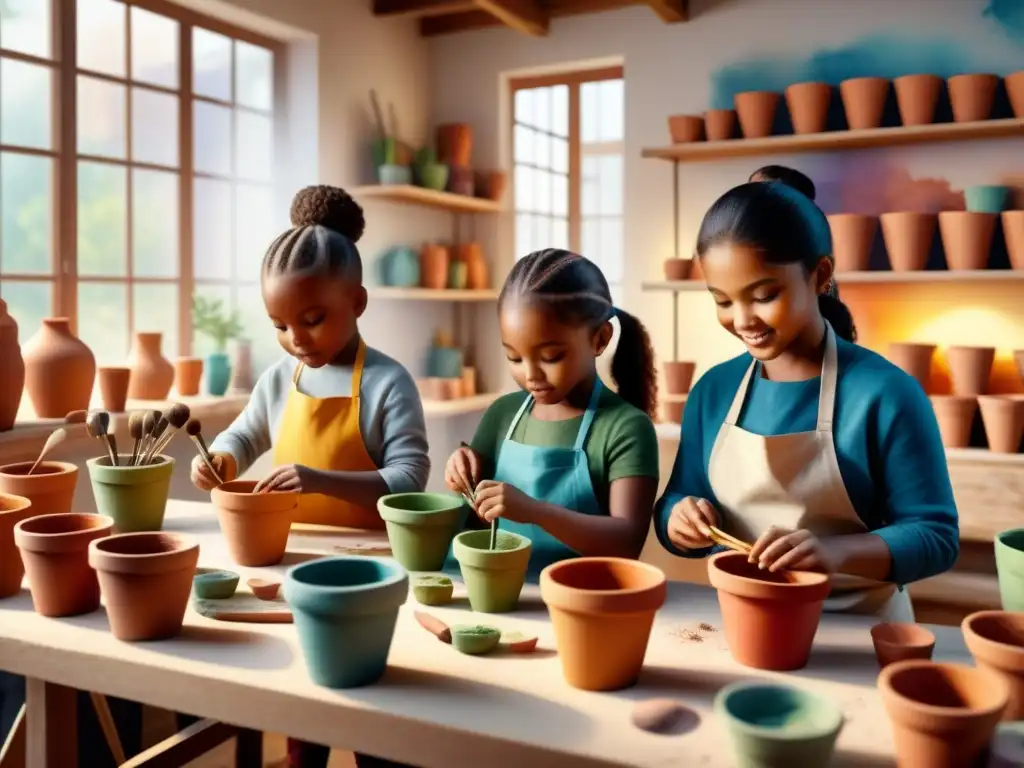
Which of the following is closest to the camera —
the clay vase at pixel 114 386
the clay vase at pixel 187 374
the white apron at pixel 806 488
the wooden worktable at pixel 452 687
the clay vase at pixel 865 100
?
the wooden worktable at pixel 452 687

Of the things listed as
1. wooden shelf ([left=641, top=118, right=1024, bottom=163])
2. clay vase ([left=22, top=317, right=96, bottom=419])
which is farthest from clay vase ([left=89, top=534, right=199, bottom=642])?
wooden shelf ([left=641, top=118, right=1024, bottom=163])

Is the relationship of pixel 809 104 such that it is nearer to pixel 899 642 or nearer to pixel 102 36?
pixel 102 36

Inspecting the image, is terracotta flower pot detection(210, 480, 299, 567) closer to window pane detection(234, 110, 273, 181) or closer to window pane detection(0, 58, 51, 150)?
window pane detection(0, 58, 51, 150)

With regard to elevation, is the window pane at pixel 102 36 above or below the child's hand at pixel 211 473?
above

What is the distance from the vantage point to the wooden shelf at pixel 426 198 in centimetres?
374

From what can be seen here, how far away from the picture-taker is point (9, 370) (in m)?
2.21

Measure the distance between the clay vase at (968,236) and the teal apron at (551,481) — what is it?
220cm

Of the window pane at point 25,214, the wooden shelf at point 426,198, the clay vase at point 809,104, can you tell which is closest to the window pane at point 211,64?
the wooden shelf at point 426,198

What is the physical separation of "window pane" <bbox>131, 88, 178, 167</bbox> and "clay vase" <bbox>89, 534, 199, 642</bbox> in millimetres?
2546

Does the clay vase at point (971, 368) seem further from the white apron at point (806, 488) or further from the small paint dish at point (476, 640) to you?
the small paint dish at point (476, 640)

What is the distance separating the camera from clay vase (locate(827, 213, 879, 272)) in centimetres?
323

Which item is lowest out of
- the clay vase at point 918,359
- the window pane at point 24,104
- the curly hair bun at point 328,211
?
the clay vase at point 918,359

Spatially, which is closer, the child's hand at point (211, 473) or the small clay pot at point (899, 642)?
the small clay pot at point (899, 642)

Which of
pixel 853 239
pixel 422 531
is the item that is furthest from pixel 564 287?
pixel 853 239
